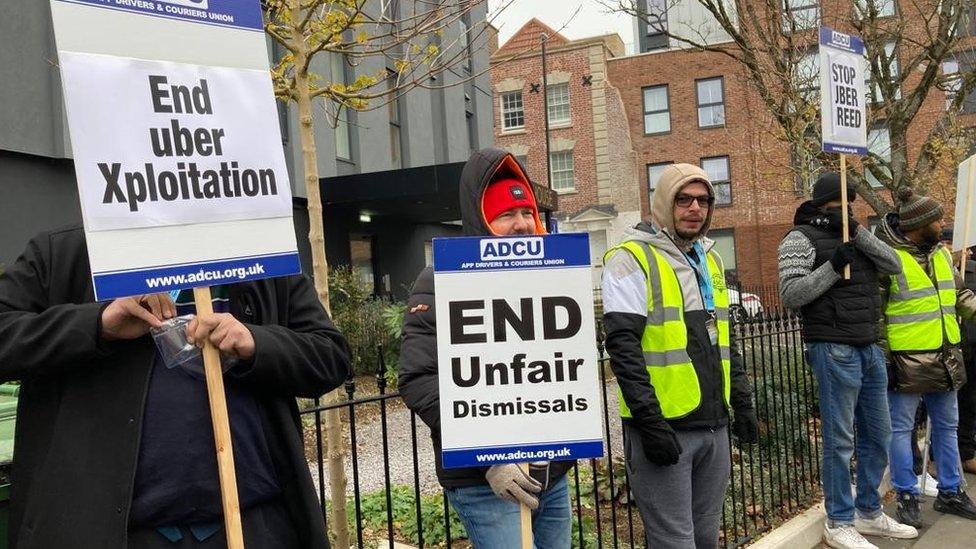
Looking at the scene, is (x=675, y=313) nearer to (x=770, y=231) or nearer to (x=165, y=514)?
(x=165, y=514)

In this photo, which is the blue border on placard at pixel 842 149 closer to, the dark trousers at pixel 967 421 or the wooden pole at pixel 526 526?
the dark trousers at pixel 967 421

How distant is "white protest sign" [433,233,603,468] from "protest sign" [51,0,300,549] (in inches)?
24.3

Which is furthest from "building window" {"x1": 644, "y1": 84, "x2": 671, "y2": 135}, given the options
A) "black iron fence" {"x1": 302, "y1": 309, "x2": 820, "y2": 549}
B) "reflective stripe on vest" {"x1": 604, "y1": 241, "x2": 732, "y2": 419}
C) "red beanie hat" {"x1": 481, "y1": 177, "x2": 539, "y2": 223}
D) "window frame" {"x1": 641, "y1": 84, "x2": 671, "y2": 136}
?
"red beanie hat" {"x1": 481, "y1": 177, "x2": 539, "y2": 223}

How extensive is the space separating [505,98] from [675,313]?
96.1 feet

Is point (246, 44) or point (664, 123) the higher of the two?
point (664, 123)

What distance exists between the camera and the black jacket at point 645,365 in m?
2.91

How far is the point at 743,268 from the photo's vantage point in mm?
28672

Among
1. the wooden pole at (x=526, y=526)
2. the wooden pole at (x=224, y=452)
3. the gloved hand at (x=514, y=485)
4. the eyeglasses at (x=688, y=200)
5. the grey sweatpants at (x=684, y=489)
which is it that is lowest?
the grey sweatpants at (x=684, y=489)

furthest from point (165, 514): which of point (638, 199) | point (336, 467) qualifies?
point (638, 199)

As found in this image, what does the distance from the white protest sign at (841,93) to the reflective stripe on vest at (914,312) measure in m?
0.86

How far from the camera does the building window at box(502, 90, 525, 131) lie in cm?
3090

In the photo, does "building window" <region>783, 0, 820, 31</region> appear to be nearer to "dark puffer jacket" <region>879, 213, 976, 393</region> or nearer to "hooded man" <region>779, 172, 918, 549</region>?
"dark puffer jacket" <region>879, 213, 976, 393</region>

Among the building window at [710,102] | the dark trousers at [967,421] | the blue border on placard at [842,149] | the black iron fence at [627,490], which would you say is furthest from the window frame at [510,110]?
the blue border on placard at [842,149]

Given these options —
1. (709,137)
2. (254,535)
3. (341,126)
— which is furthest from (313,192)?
(709,137)
